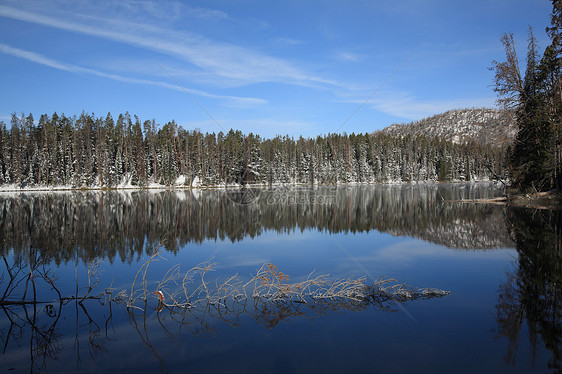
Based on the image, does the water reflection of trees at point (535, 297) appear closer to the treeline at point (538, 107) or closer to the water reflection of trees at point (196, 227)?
the water reflection of trees at point (196, 227)

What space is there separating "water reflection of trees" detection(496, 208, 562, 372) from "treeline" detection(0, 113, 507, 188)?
222 ft

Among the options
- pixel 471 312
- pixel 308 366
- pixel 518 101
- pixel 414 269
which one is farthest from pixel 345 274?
pixel 518 101

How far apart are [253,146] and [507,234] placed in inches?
3851

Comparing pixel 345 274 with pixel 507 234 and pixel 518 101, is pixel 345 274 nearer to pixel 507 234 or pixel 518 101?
pixel 507 234

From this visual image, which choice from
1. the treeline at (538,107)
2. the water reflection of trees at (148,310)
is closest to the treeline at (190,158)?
the treeline at (538,107)

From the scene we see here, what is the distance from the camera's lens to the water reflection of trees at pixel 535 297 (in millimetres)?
7533

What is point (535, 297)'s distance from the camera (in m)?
9.86

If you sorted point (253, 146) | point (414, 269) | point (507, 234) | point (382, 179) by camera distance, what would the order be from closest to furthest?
point (414, 269) < point (507, 234) < point (253, 146) < point (382, 179)

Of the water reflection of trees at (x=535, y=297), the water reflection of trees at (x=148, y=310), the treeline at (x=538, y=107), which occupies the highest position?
the treeline at (x=538, y=107)

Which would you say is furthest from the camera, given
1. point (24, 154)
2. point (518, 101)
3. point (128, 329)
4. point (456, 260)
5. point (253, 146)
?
point (253, 146)

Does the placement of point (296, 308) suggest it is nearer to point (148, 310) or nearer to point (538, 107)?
point (148, 310)

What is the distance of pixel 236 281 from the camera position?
1266cm

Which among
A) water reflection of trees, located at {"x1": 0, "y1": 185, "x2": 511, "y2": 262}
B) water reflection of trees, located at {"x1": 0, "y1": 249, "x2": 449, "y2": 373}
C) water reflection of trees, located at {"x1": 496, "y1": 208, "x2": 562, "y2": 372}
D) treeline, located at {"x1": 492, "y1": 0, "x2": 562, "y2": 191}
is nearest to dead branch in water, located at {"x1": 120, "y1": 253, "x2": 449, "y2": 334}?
water reflection of trees, located at {"x1": 0, "y1": 249, "x2": 449, "y2": 373}

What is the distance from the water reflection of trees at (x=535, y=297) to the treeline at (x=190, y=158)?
67.7m
